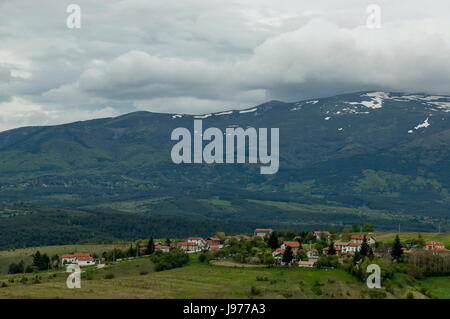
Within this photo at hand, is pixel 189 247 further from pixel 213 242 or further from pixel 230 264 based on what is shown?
pixel 230 264

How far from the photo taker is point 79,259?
147250mm

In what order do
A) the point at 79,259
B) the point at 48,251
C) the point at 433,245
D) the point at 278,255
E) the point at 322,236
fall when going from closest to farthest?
the point at 278,255
the point at 433,245
the point at 79,259
the point at 322,236
the point at 48,251

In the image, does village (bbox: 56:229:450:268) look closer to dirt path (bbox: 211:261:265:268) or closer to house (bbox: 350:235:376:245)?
house (bbox: 350:235:376:245)

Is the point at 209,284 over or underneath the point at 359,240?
underneath

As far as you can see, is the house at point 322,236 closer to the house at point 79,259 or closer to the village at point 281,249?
the village at point 281,249

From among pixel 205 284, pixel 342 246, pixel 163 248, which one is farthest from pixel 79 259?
pixel 342 246

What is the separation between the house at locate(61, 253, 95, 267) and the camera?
145 m

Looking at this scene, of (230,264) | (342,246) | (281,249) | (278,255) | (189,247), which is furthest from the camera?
(189,247)

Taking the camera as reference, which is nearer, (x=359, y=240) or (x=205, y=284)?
(x=205, y=284)

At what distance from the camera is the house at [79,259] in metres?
145
